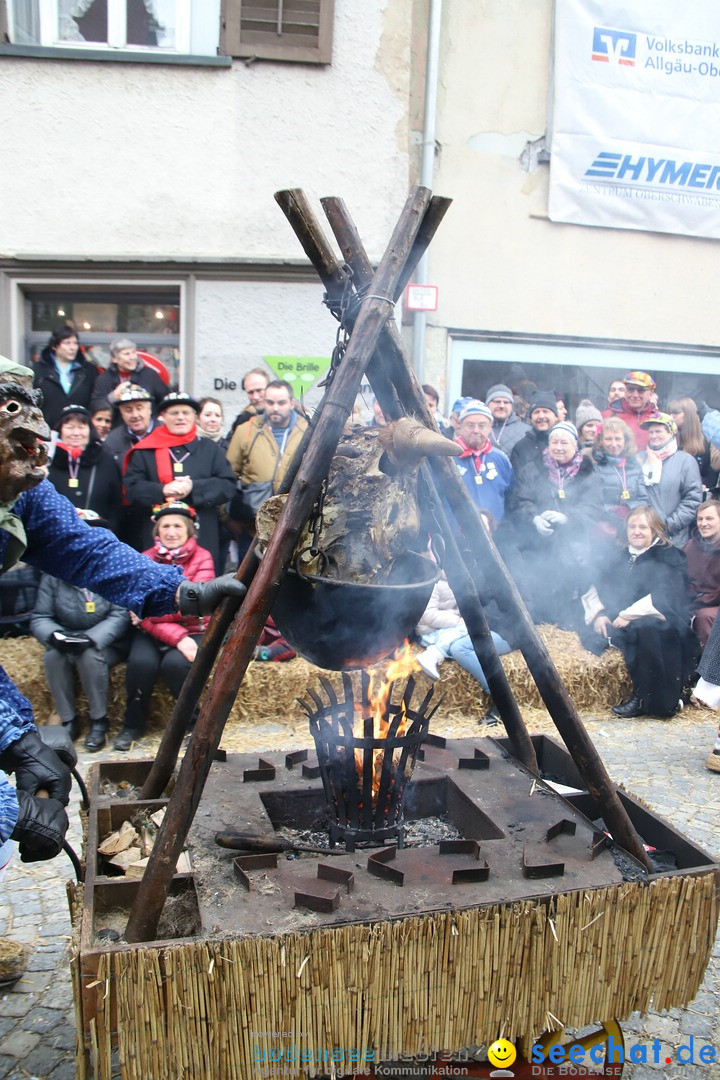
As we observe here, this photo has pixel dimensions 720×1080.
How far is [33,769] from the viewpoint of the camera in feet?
9.03

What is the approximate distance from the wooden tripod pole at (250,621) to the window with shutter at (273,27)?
6.69 metres

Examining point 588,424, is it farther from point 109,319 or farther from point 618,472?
point 109,319

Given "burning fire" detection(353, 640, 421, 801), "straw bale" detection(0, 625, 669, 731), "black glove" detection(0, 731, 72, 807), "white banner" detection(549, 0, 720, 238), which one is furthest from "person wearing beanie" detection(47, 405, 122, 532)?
"white banner" detection(549, 0, 720, 238)

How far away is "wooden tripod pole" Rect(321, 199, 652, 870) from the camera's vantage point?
294 cm

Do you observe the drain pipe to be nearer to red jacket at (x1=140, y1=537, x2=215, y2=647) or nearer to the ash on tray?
red jacket at (x1=140, y1=537, x2=215, y2=647)

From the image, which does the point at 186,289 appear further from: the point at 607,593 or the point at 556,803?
the point at 556,803

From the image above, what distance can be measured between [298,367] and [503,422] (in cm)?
216

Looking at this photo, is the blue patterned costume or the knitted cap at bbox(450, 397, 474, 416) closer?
the blue patterned costume

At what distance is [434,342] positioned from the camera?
29.6 ft

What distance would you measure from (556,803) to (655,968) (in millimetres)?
676

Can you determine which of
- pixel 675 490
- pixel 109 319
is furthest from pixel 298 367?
pixel 675 490

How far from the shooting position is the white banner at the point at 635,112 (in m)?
8.86

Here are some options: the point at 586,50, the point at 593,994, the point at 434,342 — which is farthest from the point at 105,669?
the point at 586,50

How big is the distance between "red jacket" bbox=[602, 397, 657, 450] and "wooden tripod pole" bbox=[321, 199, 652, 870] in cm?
509
